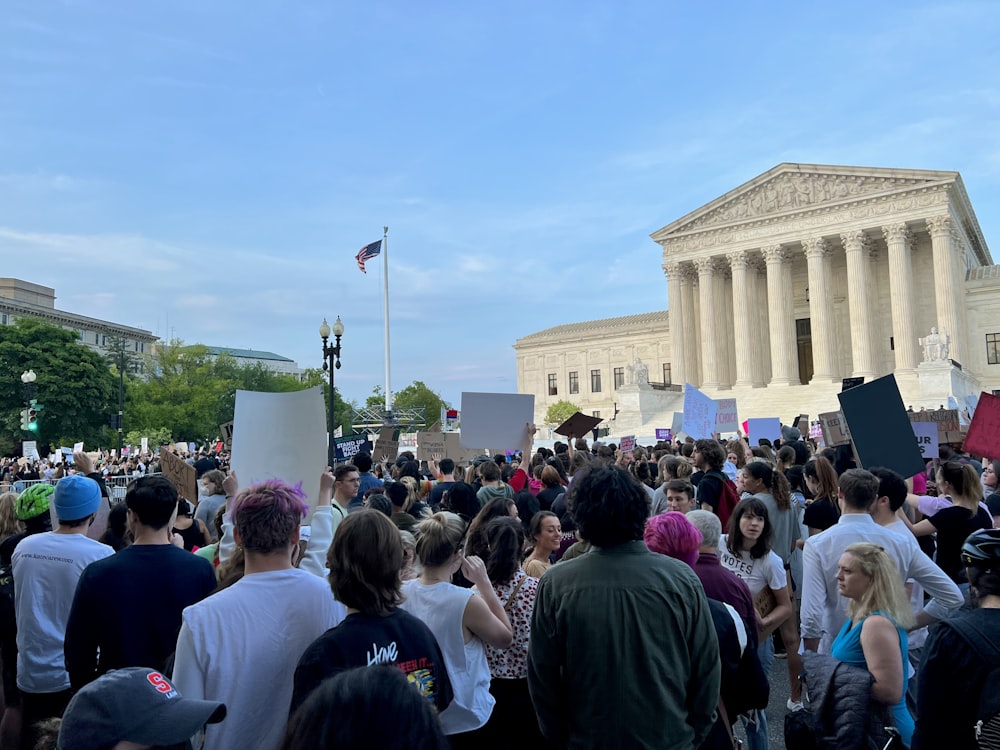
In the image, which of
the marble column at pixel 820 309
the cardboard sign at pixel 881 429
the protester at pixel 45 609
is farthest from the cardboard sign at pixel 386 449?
the marble column at pixel 820 309

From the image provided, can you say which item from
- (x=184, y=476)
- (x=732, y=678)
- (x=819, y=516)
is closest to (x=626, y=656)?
(x=732, y=678)

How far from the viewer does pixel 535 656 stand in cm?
311

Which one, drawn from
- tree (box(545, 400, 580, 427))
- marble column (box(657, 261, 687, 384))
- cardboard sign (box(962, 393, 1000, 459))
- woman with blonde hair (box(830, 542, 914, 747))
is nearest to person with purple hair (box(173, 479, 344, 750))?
woman with blonde hair (box(830, 542, 914, 747))

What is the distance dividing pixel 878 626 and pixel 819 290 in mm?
49702

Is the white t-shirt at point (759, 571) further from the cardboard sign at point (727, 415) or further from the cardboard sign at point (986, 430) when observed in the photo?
the cardboard sign at point (727, 415)

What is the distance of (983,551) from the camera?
9.22 ft

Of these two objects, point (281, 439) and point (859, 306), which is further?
point (859, 306)

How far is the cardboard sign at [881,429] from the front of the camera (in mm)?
7156

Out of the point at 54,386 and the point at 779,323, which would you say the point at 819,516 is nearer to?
the point at 779,323

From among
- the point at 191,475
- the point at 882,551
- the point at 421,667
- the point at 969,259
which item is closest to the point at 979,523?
the point at 882,551

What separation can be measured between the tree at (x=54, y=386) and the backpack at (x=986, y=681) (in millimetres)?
61306

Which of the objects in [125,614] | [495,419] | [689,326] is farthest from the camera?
[689,326]

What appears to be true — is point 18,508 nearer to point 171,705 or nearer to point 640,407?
point 171,705

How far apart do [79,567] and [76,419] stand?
199 feet
